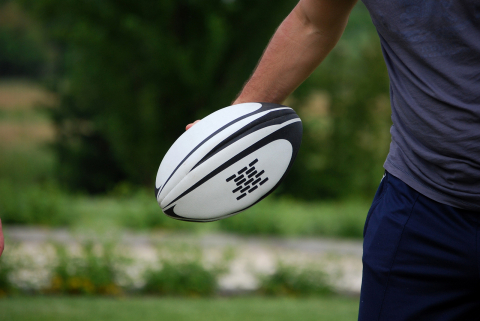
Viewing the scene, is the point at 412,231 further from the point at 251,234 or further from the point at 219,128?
the point at 251,234

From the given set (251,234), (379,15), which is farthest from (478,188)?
(251,234)

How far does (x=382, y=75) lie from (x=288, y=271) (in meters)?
6.24

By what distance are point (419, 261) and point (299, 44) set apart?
2.25ft

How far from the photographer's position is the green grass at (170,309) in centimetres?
396

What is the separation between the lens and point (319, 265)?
5039 mm

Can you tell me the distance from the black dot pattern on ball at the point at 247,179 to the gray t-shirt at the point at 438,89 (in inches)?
17.3

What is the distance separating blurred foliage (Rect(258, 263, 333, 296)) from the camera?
193 inches

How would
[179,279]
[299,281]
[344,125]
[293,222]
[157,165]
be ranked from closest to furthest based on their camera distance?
1. [179,279]
2. [299,281]
3. [293,222]
4. [157,165]
5. [344,125]

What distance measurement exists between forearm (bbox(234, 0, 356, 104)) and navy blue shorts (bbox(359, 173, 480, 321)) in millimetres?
428

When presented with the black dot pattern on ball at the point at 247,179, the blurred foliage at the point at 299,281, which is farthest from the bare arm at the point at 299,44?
the blurred foliage at the point at 299,281

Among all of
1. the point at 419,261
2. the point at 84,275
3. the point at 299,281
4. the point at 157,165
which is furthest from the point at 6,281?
the point at 157,165

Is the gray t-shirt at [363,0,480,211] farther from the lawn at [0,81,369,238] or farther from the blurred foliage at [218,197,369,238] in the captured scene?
the blurred foliage at [218,197,369,238]

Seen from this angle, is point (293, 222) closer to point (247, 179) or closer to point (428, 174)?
point (247, 179)

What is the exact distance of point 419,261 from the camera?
1.27 m
